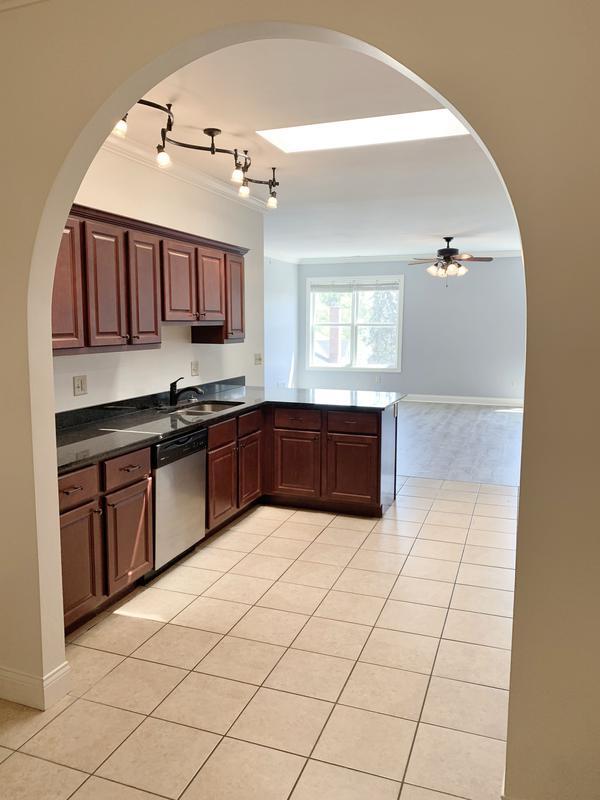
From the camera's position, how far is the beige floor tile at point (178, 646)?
8.86 feet

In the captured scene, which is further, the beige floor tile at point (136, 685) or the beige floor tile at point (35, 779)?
the beige floor tile at point (136, 685)

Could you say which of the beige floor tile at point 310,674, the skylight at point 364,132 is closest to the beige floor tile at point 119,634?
the beige floor tile at point 310,674

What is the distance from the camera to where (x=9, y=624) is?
7.84 feet

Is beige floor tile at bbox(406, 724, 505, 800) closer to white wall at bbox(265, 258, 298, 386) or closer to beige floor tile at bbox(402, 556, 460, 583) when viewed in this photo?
beige floor tile at bbox(402, 556, 460, 583)

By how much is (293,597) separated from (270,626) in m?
0.33

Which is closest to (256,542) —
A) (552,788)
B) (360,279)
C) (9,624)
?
(9,624)

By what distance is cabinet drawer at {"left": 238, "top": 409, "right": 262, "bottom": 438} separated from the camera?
4398 millimetres

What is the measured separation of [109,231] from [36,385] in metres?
1.47

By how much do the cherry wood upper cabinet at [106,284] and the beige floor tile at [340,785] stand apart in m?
2.32

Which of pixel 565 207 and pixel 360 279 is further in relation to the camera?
pixel 360 279

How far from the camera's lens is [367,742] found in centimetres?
217

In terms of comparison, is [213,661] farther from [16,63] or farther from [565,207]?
[16,63]

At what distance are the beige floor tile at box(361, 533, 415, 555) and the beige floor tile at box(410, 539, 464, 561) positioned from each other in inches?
2.1

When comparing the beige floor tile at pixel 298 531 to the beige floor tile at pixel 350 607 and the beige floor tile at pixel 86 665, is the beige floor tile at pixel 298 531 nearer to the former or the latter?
the beige floor tile at pixel 350 607
